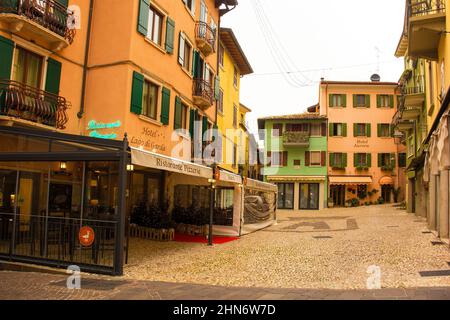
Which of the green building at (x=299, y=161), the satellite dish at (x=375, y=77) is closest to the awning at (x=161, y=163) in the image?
the green building at (x=299, y=161)

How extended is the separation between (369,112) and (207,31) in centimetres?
2708

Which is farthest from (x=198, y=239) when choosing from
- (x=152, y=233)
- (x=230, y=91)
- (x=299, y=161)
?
(x=299, y=161)

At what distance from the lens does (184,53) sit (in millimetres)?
19266

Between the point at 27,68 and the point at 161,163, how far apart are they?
540 cm

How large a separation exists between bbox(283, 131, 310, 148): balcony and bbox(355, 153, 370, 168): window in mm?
5240

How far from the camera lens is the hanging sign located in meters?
9.10

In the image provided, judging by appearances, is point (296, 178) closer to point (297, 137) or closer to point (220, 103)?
point (297, 137)

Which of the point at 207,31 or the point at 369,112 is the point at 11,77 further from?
the point at 369,112

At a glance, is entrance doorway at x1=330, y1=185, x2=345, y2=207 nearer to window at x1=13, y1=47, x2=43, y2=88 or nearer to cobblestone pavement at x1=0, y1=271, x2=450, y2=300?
window at x1=13, y1=47, x2=43, y2=88

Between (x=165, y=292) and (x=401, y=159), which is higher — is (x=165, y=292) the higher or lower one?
the lower one

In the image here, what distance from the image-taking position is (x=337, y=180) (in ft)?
137

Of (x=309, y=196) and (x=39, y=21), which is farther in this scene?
(x=309, y=196)

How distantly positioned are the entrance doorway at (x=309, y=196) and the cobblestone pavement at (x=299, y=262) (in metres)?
26.1
